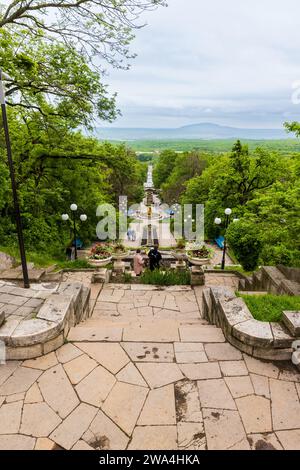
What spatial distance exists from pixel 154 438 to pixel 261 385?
1286 mm

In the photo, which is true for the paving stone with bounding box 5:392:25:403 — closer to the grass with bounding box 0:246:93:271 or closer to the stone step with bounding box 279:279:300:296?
the stone step with bounding box 279:279:300:296

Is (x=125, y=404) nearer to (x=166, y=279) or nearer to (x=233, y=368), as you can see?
(x=233, y=368)

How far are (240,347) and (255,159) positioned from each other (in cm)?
1728

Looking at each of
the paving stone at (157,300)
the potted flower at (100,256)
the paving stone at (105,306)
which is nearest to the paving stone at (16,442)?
the paving stone at (105,306)

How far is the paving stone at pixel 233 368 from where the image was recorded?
3.02 m

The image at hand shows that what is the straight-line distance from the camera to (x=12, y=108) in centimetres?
1109

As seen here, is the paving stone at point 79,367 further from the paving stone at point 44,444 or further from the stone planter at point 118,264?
the stone planter at point 118,264

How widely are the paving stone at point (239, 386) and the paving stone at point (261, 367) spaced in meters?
0.19

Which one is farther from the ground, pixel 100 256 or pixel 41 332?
pixel 41 332

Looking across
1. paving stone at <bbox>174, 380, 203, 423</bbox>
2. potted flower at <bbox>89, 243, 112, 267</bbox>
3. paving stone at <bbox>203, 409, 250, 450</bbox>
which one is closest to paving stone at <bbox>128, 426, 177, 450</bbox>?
paving stone at <bbox>174, 380, 203, 423</bbox>

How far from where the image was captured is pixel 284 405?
2623mm

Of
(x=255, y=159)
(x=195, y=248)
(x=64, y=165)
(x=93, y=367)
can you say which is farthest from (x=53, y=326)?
(x=255, y=159)

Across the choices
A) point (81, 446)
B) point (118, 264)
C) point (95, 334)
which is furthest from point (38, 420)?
point (118, 264)
